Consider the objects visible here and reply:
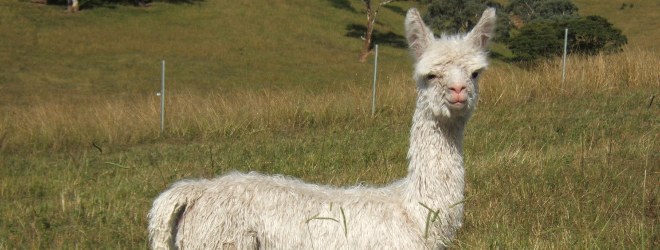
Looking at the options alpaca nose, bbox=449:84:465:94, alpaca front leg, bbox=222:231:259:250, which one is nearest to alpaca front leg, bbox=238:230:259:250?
alpaca front leg, bbox=222:231:259:250

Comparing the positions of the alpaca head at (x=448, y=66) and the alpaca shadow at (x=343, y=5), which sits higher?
the alpaca shadow at (x=343, y=5)

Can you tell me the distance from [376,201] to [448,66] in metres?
0.84

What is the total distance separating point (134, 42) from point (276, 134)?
28.4 meters

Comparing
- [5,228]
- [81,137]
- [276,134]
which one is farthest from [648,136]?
[81,137]

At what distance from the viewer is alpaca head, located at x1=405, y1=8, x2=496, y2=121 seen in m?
4.13

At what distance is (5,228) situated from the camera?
6.79 m

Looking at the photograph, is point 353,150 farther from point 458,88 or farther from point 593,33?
point 593,33

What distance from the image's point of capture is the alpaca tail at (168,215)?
4070 millimetres

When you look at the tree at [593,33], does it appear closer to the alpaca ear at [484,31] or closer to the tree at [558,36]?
the tree at [558,36]

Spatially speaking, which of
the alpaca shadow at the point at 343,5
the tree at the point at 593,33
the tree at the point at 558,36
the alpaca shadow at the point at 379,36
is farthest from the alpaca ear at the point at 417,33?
the alpaca shadow at the point at 343,5

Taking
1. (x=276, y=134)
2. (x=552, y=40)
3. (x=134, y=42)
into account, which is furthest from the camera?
(x=552, y=40)

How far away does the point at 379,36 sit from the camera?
2053 inches

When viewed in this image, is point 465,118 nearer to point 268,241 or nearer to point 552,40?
point 268,241

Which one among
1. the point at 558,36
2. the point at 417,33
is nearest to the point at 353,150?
the point at 417,33
